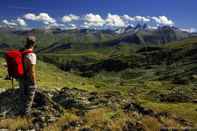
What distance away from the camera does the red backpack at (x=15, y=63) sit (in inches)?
650

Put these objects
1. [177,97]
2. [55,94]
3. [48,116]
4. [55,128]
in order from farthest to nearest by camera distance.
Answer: [177,97]
[55,94]
[48,116]
[55,128]

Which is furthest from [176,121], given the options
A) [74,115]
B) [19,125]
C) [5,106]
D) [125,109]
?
[5,106]

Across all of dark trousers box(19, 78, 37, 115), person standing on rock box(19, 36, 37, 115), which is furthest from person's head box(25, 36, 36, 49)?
dark trousers box(19, 78, 37, 115)

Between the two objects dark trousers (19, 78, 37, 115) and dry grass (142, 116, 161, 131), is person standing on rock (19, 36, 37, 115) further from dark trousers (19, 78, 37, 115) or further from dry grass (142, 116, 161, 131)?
dry grass (142, 116, 161, 131)

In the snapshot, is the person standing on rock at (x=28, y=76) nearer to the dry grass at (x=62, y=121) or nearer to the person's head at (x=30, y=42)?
the person's head at (x=30, y=42)

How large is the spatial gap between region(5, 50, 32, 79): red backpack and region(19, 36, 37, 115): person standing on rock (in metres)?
0.20

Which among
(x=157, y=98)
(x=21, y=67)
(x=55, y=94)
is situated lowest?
(x=157, y=98)

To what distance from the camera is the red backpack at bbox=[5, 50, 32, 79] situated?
16.5m

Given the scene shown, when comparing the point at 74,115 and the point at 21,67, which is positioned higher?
the point at 21,67

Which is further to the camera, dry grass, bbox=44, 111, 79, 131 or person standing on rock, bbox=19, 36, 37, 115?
person standing on rock, bbox=19, 36, 37, 115

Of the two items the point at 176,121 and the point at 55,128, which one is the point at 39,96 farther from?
the point at 176,121

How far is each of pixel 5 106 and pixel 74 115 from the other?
206 inches

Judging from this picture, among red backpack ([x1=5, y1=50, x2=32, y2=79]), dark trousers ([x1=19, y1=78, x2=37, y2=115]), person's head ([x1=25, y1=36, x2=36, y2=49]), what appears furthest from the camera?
dark trousers ([x1=19, y1=78, x2=37, y2=115])

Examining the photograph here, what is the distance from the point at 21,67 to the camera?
55.8 ft
